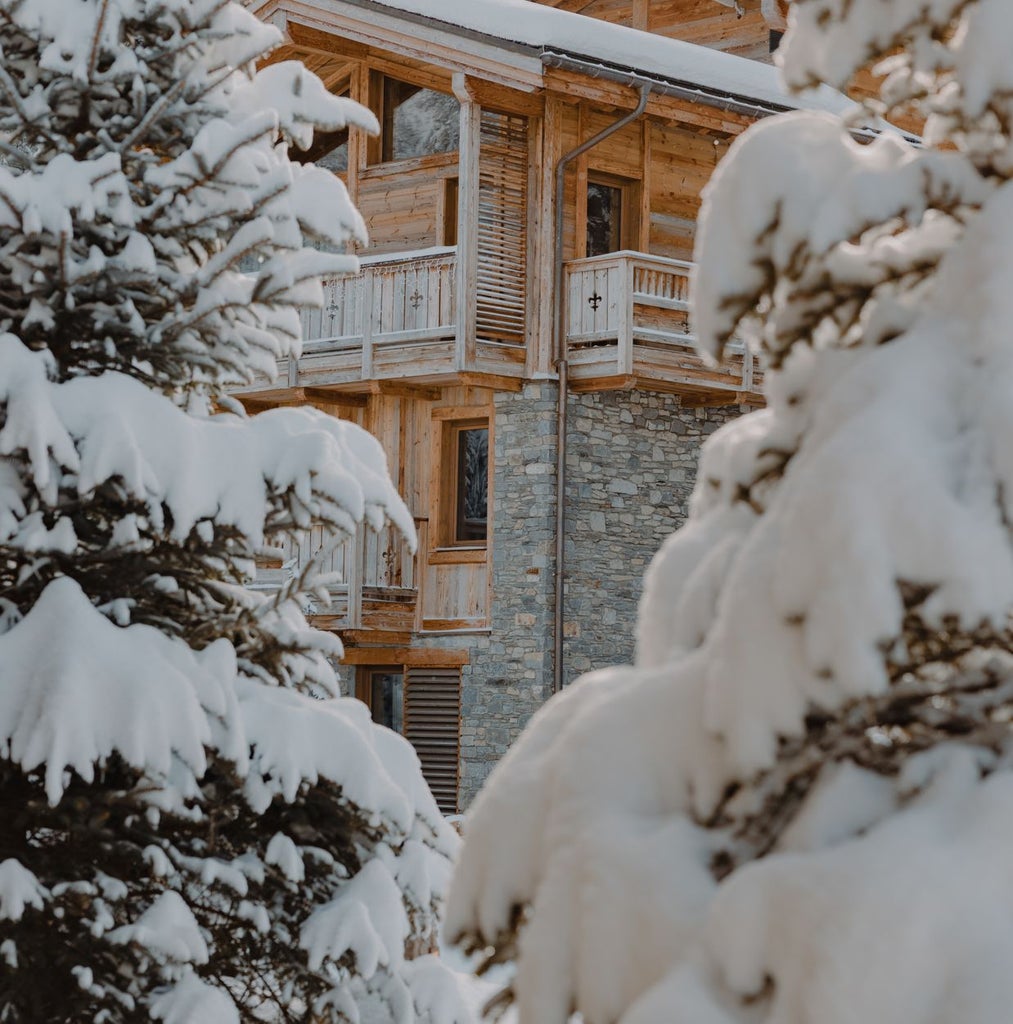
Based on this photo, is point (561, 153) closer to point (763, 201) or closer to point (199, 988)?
point (199, 988)

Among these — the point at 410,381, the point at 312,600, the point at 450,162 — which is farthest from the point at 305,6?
the point at 312,600

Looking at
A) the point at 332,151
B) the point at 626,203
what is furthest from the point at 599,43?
the point at 332,151

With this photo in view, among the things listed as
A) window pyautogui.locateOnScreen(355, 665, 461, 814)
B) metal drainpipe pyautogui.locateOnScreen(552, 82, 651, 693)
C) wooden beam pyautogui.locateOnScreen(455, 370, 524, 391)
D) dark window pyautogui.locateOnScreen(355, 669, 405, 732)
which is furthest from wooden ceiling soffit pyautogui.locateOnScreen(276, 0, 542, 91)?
dark window pyautogui.locateOnScreen(355, 669, 405, 732)

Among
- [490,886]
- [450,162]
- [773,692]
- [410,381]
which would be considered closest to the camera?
[773,692]

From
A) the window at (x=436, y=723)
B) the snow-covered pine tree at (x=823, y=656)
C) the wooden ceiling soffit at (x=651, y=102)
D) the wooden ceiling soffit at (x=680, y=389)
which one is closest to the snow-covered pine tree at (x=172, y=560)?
the snow-covered pine tree at (x=823, y=656)

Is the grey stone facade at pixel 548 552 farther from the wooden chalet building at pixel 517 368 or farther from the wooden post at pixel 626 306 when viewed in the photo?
the wooden post at pixel 626 306

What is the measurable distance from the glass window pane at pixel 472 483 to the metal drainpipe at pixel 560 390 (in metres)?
1.35

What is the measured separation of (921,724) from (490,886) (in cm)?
94

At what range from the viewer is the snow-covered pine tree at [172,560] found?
5457mm

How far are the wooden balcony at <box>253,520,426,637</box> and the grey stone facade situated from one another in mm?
790

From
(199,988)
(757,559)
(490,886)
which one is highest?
(757,559)

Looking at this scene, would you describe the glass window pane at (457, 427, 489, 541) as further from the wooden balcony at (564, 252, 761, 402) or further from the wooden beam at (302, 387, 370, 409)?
the wooden balcony at (564, 252, 761, 402)

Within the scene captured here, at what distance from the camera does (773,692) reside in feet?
8.91

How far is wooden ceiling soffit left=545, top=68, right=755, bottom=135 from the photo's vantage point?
55.9 feet
